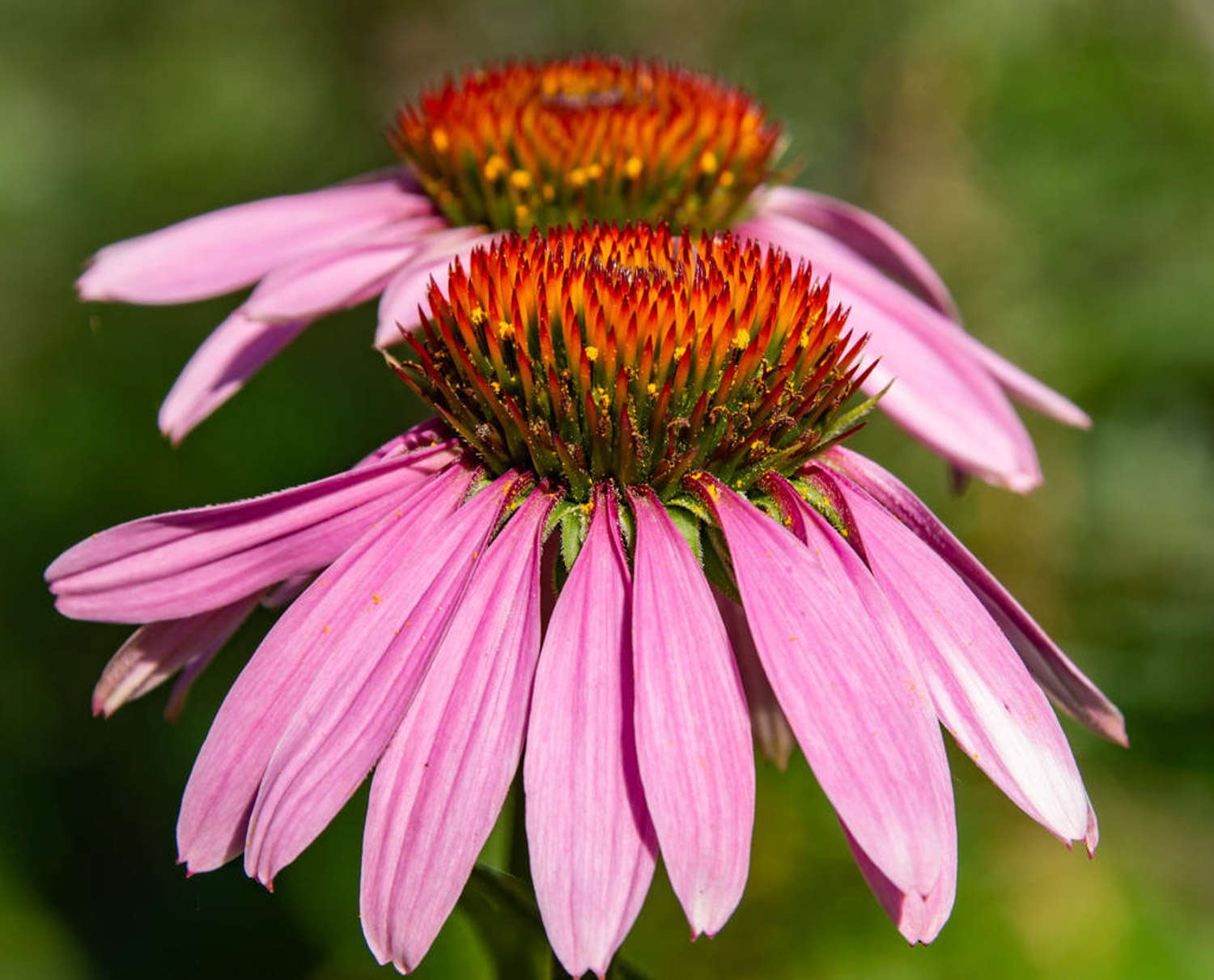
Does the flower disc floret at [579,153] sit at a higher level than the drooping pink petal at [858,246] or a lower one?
higher

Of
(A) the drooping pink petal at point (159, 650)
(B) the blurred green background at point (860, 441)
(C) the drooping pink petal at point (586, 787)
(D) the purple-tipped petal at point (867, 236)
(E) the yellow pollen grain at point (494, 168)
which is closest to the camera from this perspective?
(C) the drooping pink petal at point (586, 787)

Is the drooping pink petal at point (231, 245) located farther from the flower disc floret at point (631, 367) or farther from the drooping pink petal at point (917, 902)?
the drooping pink petal at point (917, 902)

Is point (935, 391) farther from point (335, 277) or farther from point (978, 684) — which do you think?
point (335, 277)

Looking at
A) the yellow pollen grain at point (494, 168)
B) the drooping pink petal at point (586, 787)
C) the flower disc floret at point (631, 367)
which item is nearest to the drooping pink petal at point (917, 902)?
the drooping pink petal at point (586, 787)

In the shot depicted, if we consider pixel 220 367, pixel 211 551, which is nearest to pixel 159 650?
pixel 211 551

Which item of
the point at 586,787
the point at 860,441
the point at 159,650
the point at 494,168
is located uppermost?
the point at 494,168

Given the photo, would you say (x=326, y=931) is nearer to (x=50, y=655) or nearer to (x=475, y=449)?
(x=50, y=655)

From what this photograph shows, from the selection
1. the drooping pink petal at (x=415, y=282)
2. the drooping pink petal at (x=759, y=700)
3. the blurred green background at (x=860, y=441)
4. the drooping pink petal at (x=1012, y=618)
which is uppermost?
the drooping pink petal at (x=415, y=282)
